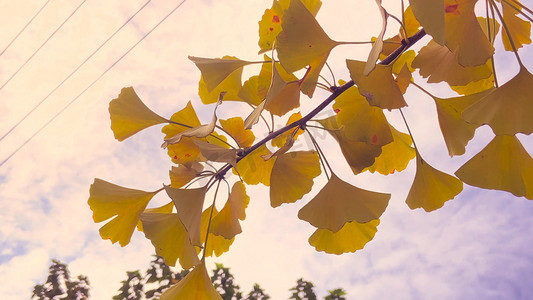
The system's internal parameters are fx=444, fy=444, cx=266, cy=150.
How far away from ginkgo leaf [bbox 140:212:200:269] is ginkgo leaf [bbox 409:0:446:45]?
0.37 m

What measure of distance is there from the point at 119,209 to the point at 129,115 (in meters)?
0.14

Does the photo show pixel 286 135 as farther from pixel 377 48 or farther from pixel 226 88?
pixel 377 48

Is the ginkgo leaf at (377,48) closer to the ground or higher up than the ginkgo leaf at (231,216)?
closer to the ground

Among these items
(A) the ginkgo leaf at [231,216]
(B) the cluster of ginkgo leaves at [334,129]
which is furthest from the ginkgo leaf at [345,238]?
(A) the ginkgo leaf at [231,216]

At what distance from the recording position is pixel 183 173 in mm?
587

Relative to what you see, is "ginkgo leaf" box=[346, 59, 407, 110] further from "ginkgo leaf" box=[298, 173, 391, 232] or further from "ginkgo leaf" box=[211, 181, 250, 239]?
"ginkgo leaf" box=[211, 181, 250, 239]

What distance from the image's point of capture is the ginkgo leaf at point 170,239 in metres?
0.54

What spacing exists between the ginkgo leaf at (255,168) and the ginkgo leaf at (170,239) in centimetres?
12

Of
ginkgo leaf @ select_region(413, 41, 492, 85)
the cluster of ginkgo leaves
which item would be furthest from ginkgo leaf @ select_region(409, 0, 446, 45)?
ginkgo leaf @ select_region(413, 41, 492, 85)

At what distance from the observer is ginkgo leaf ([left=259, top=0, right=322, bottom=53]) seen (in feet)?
1.87

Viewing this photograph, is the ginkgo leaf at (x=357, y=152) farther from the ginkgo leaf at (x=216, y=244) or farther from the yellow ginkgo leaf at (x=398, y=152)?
the ginkgo leaf at (x=216, y=244)

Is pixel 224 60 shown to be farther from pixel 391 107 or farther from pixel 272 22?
pixel 391 107

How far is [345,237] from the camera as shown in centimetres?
57

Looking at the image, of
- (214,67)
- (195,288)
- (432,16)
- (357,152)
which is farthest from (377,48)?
(195,288)
